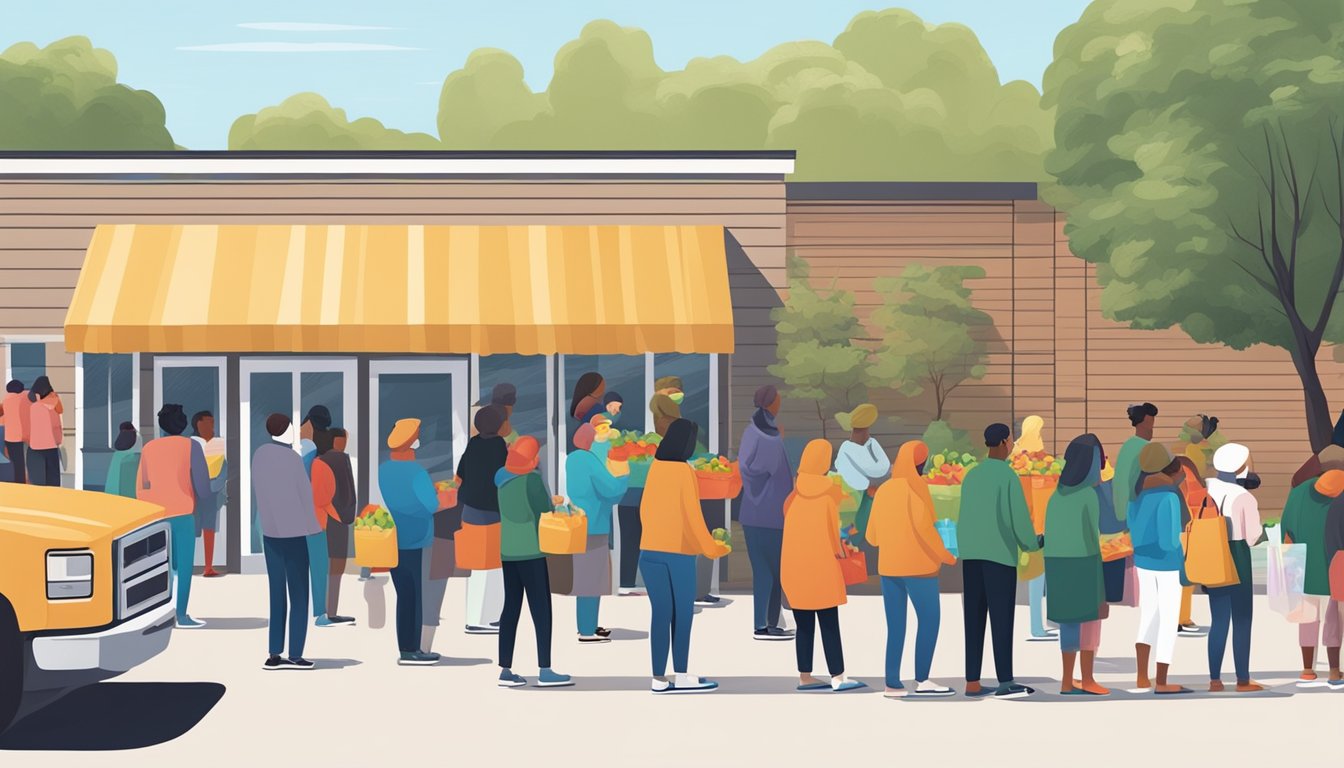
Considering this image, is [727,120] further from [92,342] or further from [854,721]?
[854,721]

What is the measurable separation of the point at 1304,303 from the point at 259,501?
15397 mm

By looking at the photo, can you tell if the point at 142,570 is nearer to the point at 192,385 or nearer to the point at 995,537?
the point at 995,537

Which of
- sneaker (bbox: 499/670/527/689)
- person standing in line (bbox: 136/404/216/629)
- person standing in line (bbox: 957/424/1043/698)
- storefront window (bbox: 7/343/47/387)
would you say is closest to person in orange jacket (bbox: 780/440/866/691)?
person standing in line (bbox: 957/424/1043/698)

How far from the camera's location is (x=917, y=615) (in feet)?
39.6

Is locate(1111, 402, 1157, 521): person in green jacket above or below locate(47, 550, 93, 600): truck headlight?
above

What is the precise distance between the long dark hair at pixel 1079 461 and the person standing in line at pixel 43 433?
38.9 feet

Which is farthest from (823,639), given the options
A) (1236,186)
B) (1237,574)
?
(1236,186)

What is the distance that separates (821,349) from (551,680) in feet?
35.2

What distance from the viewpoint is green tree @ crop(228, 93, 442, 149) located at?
305 ft

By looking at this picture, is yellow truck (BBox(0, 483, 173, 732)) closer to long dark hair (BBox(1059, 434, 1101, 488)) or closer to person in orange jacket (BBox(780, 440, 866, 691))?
person in orange jacket (BBox(780, 440, 866, 691))

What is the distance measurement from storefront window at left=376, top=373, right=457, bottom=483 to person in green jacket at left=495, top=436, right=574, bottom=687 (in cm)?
755

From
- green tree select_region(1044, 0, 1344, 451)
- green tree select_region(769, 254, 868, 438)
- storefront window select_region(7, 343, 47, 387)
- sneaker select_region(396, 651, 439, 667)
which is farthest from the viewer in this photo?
green tree select_region(1044, 0, 1344, 451)

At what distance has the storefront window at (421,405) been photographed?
1989 centimetres

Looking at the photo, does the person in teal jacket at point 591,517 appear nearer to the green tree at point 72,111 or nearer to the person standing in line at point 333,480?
the person standing in line at point 333,480
